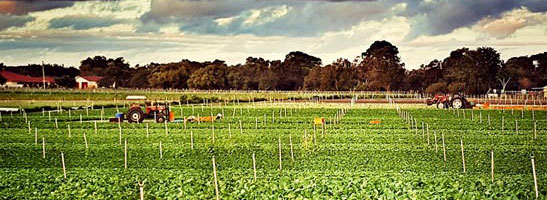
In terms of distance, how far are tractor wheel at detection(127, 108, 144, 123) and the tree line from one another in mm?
72201

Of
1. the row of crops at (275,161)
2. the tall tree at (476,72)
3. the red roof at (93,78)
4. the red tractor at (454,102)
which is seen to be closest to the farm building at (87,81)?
the red roof at (93,78)

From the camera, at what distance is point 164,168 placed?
85.5 feet

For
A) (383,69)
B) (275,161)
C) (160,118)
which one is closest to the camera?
(275,161)

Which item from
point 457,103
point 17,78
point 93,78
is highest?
point 17,78

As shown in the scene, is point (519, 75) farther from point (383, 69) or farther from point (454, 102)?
point (454, 102)

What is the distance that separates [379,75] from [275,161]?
112464 millimetres

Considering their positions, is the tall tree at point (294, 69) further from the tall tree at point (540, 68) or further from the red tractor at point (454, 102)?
the red tractor at point (454, 102)

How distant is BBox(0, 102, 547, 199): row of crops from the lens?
62.8ft

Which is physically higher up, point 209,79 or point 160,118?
point 209,79

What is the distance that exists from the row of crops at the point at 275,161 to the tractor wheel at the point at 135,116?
2.44 m

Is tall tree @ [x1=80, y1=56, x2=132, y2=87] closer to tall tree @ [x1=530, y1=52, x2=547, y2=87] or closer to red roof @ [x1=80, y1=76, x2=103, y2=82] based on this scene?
red roof @ [x1=80, y1=76, x2=103, y2=82]

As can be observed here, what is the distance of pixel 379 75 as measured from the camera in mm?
138500

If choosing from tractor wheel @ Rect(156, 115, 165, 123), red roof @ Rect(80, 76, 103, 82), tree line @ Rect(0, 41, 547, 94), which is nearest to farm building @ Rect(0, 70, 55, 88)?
red roof @ Rect(80, 76, 103, 82)

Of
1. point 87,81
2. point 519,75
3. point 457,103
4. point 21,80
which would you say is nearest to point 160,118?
point 457,103
